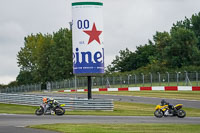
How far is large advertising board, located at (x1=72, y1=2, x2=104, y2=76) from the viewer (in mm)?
35656

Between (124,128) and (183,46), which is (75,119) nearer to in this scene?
(124,128)

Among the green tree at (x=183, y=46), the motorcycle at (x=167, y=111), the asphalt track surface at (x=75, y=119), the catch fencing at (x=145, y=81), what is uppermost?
the green tree at (x=183, y=46)

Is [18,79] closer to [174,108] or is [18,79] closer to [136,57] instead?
[136,57]

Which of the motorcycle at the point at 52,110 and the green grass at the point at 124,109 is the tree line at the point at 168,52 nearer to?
the green grass at the point at 124,109

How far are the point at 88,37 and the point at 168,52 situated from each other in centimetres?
6400

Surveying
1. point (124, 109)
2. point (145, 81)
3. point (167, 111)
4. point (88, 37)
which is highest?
point (88, 37)

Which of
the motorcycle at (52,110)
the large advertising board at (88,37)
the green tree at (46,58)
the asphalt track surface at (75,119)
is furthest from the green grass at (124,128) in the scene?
the green tree at (46,58)

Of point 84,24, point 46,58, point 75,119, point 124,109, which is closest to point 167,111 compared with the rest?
point 75,119

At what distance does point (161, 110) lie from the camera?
3073cm

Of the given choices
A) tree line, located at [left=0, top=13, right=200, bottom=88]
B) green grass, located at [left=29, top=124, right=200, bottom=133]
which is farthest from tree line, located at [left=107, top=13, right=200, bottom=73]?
green grass, located at [left=29, top=124, right=200, bottom=133]

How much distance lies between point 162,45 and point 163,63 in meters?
18.2

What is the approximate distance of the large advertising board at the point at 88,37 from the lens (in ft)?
117

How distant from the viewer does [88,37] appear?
36.0 meters

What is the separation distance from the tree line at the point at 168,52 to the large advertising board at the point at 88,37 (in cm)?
5573
